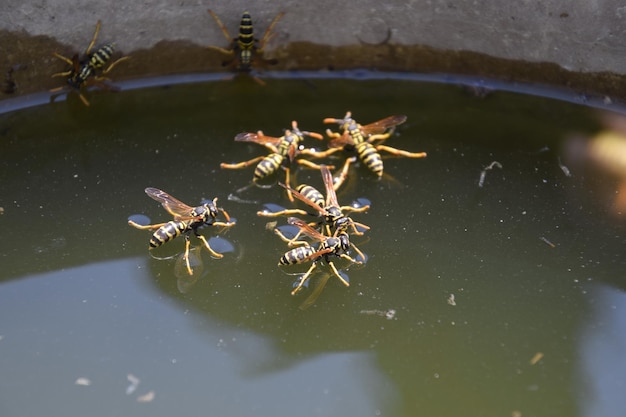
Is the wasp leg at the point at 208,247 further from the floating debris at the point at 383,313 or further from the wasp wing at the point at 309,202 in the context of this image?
the floating debris at the point at 383,313

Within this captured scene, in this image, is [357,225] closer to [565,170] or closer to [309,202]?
[309,202]

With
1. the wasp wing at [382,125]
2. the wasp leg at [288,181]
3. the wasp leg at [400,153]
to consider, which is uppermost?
the wasp wing at [382,125]

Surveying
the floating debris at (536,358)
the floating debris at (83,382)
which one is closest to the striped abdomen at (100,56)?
the floating debris at (83,382)

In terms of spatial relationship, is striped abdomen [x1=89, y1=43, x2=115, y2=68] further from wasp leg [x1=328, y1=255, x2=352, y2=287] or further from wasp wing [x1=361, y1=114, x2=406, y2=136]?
wasp leg [x1=328, y1=255, x2=352, y2=287]

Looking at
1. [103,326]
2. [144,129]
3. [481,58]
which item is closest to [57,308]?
[103,326]

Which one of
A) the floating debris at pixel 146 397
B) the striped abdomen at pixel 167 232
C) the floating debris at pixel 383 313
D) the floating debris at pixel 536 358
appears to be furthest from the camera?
the striped abdomen at pixel 167 232

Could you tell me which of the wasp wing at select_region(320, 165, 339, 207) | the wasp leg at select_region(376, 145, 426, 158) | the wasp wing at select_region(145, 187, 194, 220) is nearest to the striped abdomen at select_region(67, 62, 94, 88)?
the wasp wing at select_region(145, 187, 194, 220)

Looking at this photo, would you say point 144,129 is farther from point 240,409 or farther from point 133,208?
point 240,409
